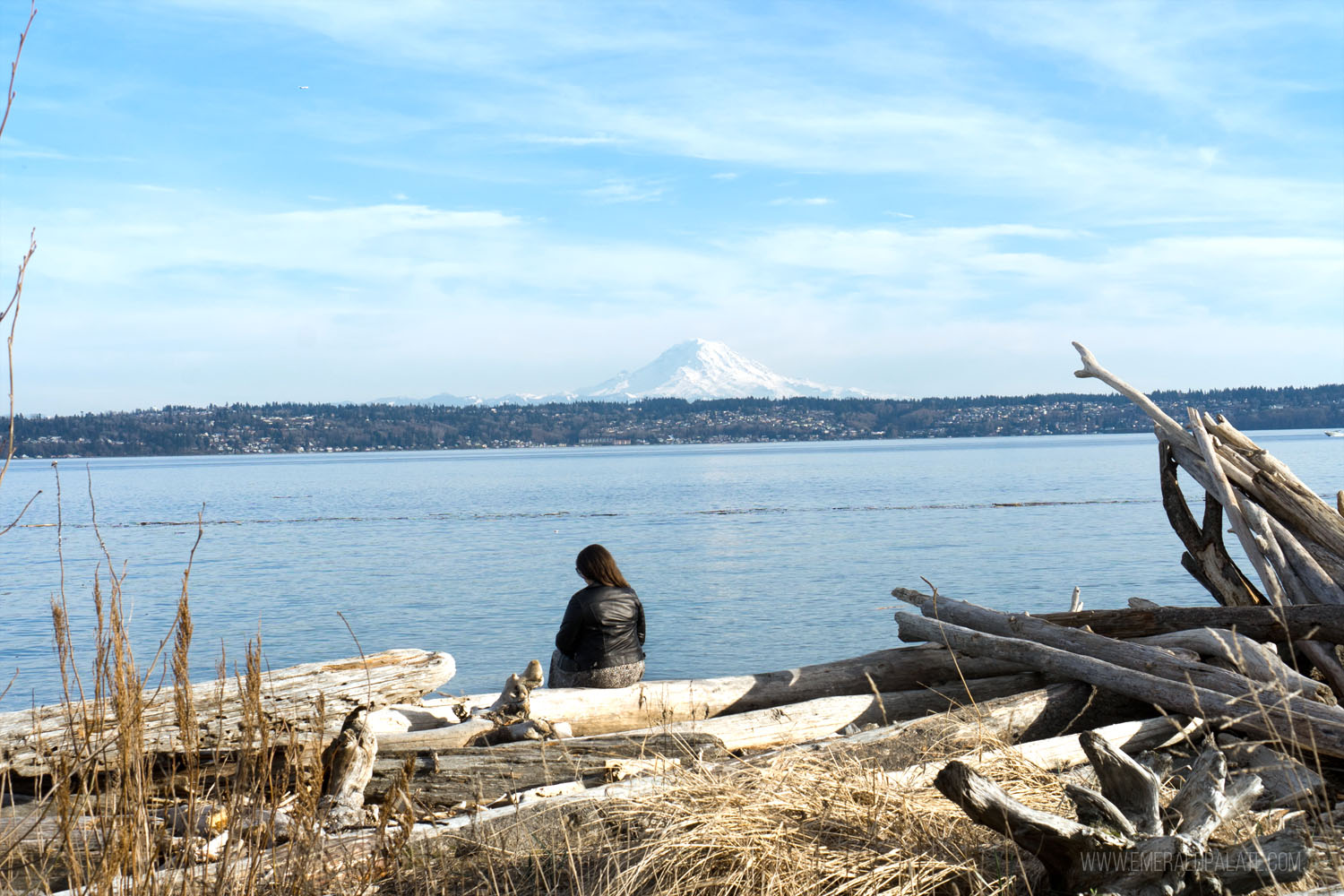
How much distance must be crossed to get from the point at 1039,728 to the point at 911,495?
47226 millimetres

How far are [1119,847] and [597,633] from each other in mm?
5074

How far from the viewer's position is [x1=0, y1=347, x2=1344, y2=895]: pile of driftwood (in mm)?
3846

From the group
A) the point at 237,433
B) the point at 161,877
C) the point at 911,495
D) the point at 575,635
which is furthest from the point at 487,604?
the point at 237,433

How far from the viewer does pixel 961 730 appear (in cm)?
623

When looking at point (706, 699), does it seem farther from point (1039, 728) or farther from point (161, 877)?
point (161, 877)

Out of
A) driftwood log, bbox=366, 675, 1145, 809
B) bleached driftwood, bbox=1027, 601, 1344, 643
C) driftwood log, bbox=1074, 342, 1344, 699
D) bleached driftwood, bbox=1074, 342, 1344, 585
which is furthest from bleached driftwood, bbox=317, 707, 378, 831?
bleached driftwood, bbox=1074, 342, 1344, 585

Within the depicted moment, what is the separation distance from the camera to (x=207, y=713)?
21.2 feet

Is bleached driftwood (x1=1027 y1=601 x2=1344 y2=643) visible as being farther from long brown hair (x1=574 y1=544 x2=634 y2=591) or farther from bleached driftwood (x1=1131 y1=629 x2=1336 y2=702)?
long brown hair (x1=574 y1=544 x2=634 y2=591)

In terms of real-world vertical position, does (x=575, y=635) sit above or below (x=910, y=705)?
above

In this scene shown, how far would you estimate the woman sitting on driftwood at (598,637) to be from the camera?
833 cm

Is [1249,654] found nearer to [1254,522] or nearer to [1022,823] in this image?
[1254,522]

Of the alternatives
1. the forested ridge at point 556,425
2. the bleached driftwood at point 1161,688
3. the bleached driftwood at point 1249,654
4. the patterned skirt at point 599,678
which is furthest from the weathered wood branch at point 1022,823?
the forested ridge at point 556,425

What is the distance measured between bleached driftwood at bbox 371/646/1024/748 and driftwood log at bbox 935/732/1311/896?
3291mm

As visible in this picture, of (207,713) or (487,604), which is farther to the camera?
(487,604)
